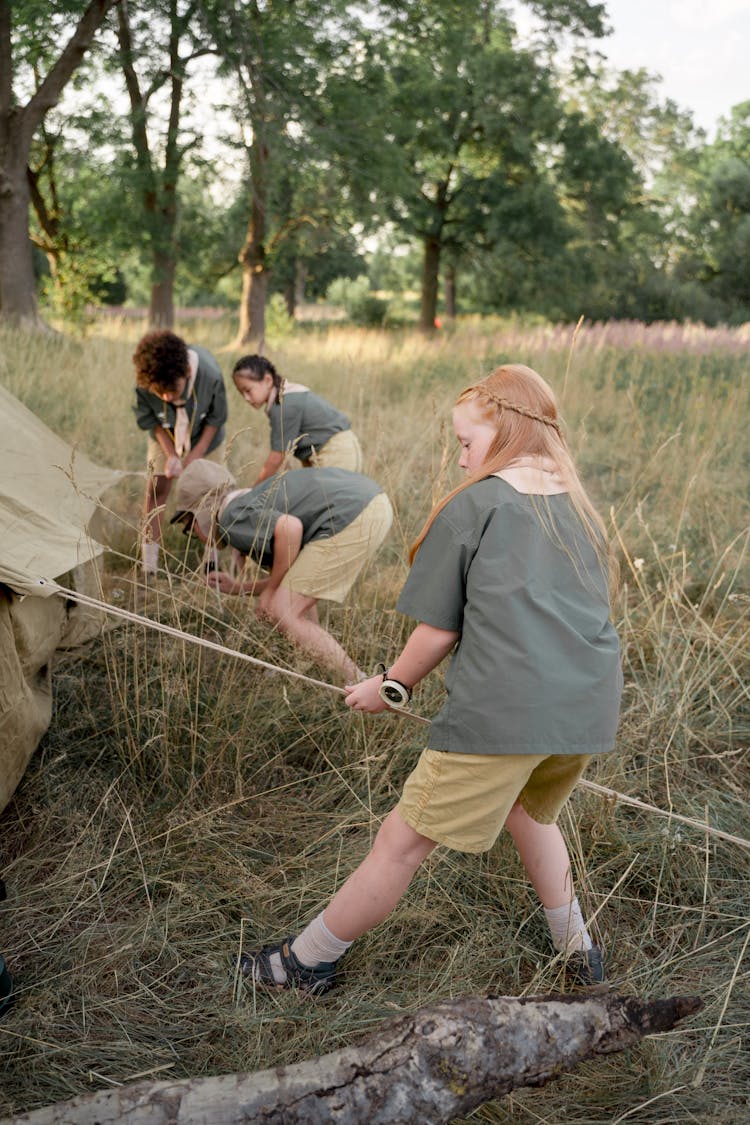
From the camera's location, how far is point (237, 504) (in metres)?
3.04

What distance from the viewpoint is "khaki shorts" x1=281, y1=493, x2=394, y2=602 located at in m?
3.17

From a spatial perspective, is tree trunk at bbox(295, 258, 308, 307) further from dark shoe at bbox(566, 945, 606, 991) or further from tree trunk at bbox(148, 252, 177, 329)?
dark shoe at bbox(566, 945, 606, 991)

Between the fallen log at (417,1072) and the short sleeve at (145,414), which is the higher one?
the short sleeve at (145,414)

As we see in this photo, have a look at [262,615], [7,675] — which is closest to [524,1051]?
[7,675]

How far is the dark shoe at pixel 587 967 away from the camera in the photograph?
192 centimetres

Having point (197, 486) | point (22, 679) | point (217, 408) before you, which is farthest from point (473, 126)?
point (22, 679)

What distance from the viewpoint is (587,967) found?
1927 millimetres

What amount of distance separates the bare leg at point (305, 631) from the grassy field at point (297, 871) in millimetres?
60

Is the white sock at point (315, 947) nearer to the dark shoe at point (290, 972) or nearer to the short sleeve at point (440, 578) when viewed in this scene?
the dark shoe at point (290, 972)

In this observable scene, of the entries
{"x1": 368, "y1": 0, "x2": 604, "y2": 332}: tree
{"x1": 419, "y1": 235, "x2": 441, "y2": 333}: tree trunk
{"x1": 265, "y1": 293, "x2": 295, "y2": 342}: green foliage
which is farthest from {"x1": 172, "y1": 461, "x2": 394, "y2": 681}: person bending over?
{"x1": 419, "y1": 235, "x2": 441, "y2": 333}: tree trunk

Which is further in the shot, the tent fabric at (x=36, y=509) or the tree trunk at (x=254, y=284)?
the tree trunk at (x=254, y=284)

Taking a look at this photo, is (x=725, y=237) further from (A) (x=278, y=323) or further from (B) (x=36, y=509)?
(B) (x=36, y=509)

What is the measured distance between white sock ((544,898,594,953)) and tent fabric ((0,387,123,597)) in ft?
4.66

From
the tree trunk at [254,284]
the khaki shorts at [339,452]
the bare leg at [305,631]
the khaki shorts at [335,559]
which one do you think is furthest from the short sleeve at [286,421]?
the tree trunk at [254,284]
